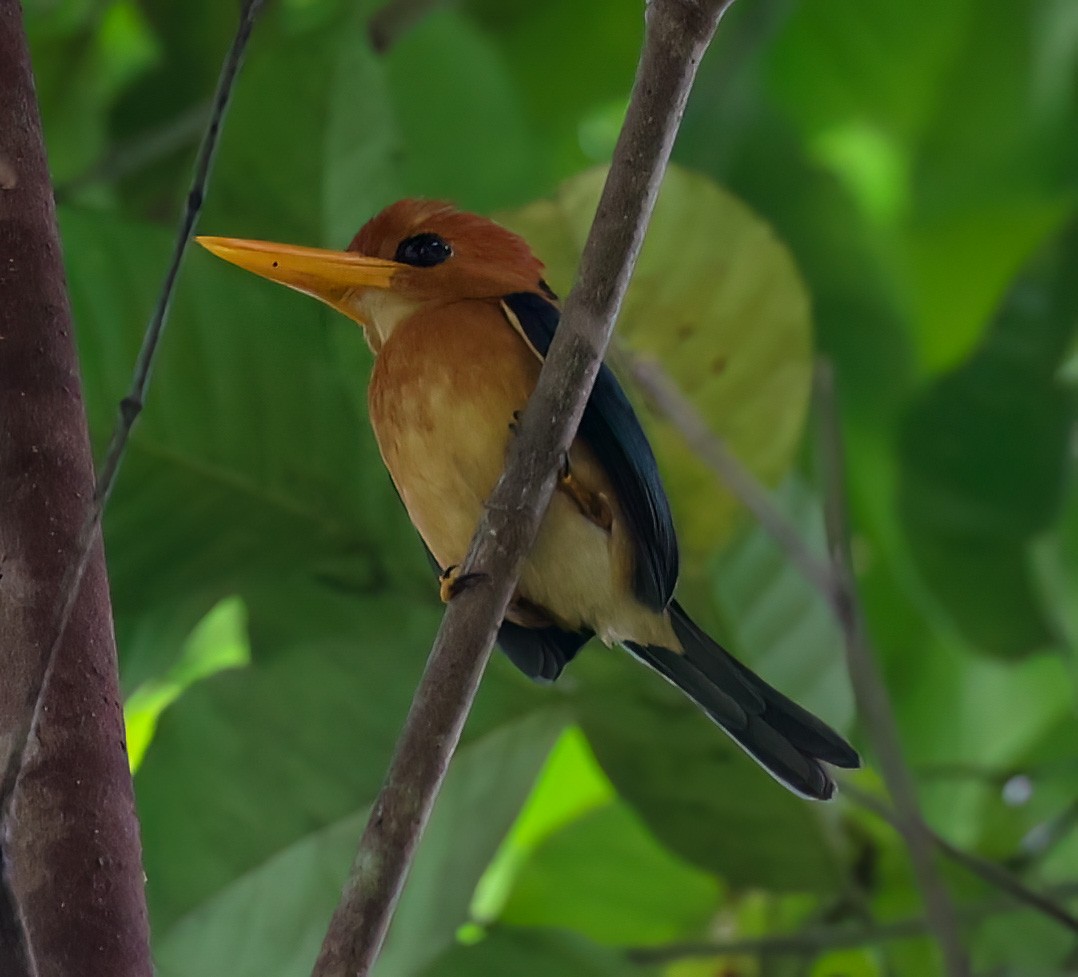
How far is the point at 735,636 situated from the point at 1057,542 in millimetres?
602

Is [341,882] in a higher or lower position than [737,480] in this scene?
lower

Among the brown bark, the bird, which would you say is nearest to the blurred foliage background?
the bird

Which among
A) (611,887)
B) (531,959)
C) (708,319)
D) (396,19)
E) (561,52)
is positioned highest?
(561,52)

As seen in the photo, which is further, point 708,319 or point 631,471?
point 708,319

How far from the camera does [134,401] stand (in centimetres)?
85

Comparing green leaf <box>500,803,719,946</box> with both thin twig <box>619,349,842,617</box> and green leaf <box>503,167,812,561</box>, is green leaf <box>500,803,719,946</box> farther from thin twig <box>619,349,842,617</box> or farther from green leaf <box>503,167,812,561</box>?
thin twig <box>619,349,842,617</box>

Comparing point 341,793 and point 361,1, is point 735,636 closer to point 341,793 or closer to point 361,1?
point 341,793

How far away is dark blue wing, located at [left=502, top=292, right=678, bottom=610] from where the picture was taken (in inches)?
63.1

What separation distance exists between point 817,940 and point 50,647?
1345 millimetres

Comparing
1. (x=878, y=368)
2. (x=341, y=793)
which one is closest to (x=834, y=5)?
(x=878, y=368)

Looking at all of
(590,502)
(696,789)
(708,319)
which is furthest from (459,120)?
(696,789)

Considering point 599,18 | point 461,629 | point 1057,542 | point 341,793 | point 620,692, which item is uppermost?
point 599,18

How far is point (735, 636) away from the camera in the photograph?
6.82 ft

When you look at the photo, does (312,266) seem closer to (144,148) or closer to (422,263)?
(422,263)
